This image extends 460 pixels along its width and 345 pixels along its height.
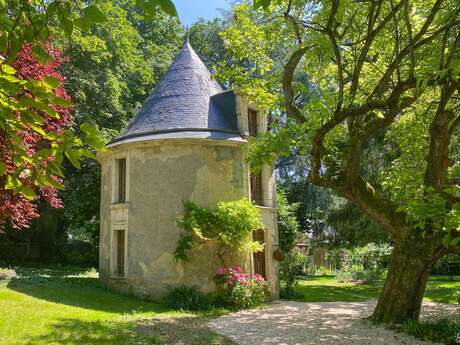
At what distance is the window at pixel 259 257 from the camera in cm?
1540

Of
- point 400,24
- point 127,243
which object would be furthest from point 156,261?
point 400,24

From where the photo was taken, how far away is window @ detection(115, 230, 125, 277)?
15.1m

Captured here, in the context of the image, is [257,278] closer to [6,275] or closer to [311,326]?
[311,326]

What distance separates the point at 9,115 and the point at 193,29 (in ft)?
100

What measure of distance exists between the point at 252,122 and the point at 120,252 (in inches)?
265

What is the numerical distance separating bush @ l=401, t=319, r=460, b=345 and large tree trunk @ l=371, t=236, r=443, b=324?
528 millimetres

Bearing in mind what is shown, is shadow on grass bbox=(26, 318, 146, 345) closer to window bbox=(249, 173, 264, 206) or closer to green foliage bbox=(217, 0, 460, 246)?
green foliage bbox=(217, 0, 460, 246)

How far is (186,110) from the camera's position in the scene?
1543cm

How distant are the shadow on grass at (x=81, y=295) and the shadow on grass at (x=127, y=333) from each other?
2077 millimetres

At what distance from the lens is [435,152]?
9.78 metres

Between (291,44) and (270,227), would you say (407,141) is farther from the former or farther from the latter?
(270,227)

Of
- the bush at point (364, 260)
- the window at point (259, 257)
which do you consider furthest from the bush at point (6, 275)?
the bush at point (364, 260)

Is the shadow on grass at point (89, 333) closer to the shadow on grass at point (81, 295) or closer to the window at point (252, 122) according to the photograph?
the shadow on grass at point (81, 295)

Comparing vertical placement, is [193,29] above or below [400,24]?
above
